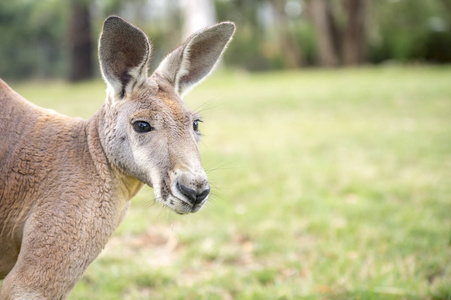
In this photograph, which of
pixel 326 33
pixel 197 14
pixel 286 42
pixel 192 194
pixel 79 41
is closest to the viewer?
pixel 192 194

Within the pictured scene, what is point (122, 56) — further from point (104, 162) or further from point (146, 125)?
point (104, 162)

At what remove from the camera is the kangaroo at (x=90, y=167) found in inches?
78.0

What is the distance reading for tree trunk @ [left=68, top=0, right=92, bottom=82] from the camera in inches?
712

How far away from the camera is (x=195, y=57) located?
2512 mm

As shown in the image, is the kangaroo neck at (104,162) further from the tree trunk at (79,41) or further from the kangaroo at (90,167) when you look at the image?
the tree trunk at (79,41)

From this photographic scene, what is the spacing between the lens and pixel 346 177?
583 centimetres

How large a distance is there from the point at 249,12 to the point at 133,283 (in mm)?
27004

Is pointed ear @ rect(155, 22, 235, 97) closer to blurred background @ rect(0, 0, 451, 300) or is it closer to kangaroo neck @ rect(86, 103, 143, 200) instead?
blurred background @ rect(0, 0, 451, 300)

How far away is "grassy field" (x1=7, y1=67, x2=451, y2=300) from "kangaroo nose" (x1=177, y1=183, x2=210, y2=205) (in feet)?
1.65

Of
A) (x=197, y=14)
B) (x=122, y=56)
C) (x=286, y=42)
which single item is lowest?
(x=286, y=42)

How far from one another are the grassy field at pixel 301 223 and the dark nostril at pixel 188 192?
532 mm

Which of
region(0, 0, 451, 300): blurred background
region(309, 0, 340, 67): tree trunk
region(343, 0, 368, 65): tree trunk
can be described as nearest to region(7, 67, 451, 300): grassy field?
region(0, 0, 451, 300): blurred background

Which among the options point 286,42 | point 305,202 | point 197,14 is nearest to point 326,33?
point 286,42

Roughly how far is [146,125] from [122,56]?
A: 0.36 m
